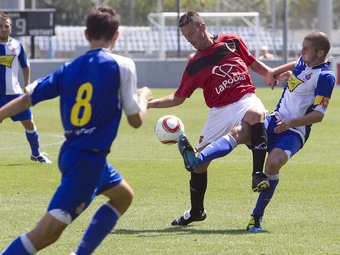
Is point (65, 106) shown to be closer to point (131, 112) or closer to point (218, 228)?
point (131, 112)

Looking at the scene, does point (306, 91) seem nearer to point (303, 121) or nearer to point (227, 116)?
point (303, 121)

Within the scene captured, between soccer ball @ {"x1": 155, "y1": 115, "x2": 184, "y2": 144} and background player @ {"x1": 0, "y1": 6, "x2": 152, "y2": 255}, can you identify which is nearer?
background player @ {"x1": 0, "y1": 6, "x2": 152, "y2": 255}

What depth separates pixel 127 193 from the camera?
7059 mm

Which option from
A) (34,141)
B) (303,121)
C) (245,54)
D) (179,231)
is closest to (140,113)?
(179,231)

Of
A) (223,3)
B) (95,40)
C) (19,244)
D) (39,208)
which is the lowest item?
(223,3)

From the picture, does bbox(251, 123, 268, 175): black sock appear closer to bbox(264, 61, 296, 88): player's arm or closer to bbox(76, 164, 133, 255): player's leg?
Answer: bbox(264, 61, 296, 88): player's arm

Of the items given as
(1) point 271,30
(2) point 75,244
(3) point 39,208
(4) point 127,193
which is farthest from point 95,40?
(1) point 271,30

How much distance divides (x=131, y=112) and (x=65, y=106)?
448mm

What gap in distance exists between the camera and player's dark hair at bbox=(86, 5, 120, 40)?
6.56 m

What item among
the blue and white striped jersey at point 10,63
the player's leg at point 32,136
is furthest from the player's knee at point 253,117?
the blue and white striped jersey at point 10,63

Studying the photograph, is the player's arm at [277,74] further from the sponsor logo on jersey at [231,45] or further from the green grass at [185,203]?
the green grass at [185,203]

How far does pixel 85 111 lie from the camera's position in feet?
21.4

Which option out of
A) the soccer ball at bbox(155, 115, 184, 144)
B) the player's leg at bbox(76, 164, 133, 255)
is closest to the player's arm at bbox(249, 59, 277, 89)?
the soccer ball at bbox(155, 115, 184, 144)

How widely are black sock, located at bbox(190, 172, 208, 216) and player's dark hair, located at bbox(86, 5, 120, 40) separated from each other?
335 centimetres
